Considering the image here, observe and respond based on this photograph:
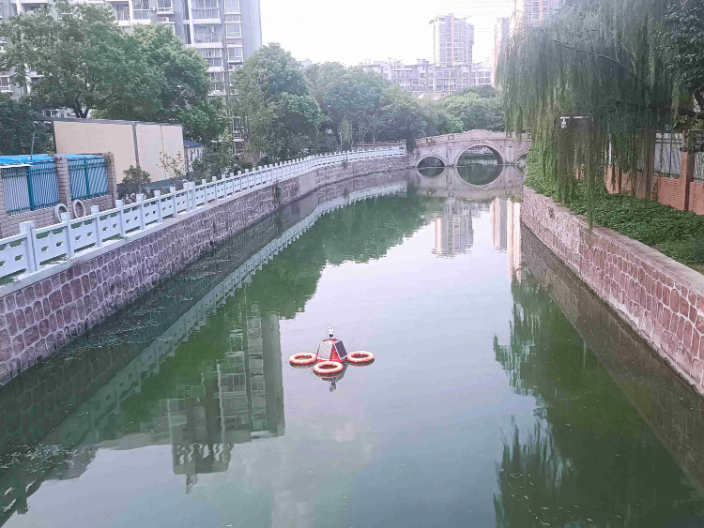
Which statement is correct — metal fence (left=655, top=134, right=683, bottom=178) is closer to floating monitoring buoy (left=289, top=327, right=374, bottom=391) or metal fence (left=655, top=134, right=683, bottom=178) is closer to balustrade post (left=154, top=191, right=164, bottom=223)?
floating monitoring buoy (left=289, top=327, right=374, bottom=391)

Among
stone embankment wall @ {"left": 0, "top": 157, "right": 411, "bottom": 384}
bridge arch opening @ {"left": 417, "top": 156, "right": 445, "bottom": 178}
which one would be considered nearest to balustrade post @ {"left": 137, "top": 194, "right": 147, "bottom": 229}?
stone embankment wall @ {"left": 0, "top": 157, "right": 411, "bottom": 384}

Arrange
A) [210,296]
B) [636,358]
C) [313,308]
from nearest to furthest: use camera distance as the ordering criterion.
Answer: [636,358] < [313,308] < [210,296]

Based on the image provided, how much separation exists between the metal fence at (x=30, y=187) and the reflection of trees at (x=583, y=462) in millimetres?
8215

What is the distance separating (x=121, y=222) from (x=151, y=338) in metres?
2.16

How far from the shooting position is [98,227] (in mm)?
9562

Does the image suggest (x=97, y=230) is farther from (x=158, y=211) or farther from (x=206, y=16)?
(x=206, y=16)

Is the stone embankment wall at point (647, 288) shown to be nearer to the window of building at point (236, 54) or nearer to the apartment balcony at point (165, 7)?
the apartment balcony at point (165, 7)

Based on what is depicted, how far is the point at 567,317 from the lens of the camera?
1011 centimetres

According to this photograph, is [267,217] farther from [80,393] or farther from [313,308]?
[80,393]

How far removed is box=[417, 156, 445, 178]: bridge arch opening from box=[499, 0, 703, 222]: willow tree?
3470 cm

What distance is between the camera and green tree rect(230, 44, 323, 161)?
31719mm

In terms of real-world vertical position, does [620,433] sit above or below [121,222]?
below

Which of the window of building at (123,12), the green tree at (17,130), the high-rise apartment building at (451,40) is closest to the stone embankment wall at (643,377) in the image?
the green tree at (17,130)

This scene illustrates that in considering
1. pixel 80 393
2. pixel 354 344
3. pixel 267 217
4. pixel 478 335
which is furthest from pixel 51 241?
pixel 267 217
